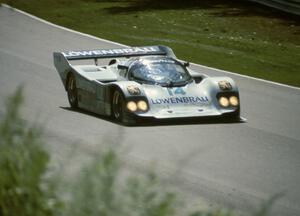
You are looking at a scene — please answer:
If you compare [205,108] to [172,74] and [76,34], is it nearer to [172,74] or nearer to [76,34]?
[172,74]

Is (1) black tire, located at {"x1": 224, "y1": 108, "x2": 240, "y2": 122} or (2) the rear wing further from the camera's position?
(2) the rear wing

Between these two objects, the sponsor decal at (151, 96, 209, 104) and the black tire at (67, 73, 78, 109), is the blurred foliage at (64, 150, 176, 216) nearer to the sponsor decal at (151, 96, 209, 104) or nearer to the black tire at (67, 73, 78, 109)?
the sponsor decal at (151, 96, 209, 104)

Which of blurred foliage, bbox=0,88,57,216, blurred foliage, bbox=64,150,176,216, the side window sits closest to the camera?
blurred foliage, bbox=64,150,176,216

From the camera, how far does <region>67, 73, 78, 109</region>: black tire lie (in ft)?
54.8

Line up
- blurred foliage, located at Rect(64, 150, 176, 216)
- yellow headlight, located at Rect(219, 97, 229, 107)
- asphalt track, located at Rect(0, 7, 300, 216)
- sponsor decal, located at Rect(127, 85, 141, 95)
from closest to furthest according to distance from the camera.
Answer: blurred foliage, located at Rect(64, 150, 176, 216) < asphalt track, located at Rect(0, 7, 300, 216) < sponsor decal, located at Rect(127, 85, 141, 95) < yellow headlight, located at Rect(219, 97, 229, 107)

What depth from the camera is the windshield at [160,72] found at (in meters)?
15.2

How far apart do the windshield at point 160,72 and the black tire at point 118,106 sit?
1.66ft

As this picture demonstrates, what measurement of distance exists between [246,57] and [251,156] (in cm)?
1055

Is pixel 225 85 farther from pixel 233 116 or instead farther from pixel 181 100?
pixel 181 100

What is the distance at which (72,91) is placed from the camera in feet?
55.4

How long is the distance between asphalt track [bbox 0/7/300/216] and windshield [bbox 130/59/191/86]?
0.72m

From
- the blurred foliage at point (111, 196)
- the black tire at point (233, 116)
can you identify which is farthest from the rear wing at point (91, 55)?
the blurred foliage at point (111, 196)

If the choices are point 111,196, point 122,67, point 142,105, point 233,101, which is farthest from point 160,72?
point 111,196

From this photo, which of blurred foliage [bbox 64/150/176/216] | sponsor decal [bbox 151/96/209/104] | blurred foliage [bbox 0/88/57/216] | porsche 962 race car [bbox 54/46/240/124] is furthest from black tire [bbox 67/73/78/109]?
blurred foliage [bbox 64/150/176/216]
